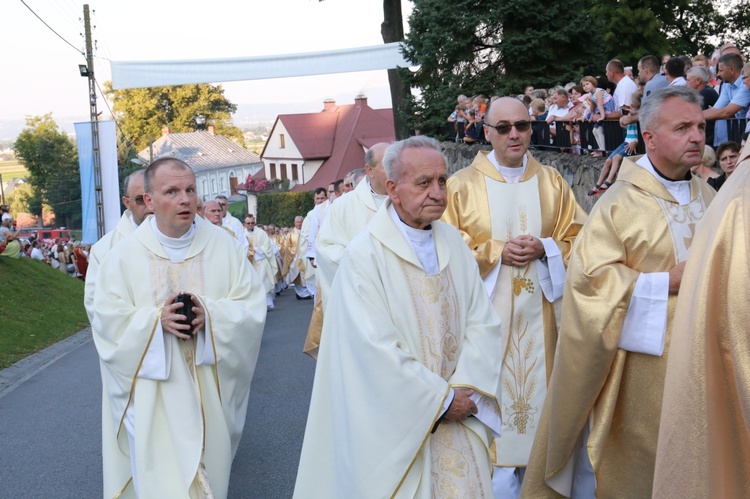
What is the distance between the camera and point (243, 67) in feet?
97.6

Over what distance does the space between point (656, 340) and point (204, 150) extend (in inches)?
3151

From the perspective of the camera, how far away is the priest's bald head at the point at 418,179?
425cm

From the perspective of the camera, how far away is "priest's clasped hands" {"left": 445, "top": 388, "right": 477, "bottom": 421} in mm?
4074

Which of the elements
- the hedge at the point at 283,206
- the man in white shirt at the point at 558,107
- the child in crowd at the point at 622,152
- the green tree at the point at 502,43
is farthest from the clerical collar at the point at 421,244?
the hedge at the point at 283,206

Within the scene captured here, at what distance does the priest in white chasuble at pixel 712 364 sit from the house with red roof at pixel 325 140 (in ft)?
186

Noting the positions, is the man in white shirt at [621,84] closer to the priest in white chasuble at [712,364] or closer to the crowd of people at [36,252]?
the priest in white chasuble at [712,364]

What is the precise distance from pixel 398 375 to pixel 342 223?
4.42 meters

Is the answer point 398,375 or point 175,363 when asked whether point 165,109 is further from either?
point 398,375

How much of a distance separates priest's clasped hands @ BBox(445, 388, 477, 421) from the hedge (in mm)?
48990

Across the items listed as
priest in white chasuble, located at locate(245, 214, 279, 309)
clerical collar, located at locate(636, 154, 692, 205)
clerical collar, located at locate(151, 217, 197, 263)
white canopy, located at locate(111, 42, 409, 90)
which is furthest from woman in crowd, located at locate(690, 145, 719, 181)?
white canopy, located at locate(111, 42, 409, 90)

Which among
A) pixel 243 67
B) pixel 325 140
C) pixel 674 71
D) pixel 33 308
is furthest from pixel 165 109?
pixel 674 71

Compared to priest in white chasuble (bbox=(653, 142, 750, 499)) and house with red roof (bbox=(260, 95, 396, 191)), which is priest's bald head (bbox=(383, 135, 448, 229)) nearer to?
priest in white chasuble (bbox=(653, 142, 750, 499))

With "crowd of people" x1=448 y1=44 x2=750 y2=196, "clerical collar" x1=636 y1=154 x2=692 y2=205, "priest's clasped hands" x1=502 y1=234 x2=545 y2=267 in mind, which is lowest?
"priest's clasped hands" x1=502 y1=234 x2=545 y2=267

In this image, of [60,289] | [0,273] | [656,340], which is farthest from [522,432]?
[60,289]
